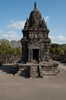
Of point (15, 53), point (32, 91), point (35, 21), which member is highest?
point (35, 21)

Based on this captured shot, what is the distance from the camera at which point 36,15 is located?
27844 mm

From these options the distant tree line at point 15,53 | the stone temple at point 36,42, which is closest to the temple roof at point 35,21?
the stone temple at point 36,42

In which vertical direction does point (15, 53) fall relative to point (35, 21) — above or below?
below

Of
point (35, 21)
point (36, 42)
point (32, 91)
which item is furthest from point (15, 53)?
point (32, 91)

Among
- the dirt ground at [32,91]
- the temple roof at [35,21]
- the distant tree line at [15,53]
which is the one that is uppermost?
the temple roof at [35,21]

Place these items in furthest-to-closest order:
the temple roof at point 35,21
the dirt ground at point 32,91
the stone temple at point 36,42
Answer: the temple roof at point 35,21, the stone temple at point 36,42, the dirt ground at point 32,91

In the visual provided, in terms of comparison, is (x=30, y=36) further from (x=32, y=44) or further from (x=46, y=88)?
(x=46, y=88)

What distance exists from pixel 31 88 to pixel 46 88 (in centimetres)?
137

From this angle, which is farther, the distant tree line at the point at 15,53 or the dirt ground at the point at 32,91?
the distant tree line at the point at 15,53

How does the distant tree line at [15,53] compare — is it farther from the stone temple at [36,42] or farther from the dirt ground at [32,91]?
the dirt ground at [32,91]

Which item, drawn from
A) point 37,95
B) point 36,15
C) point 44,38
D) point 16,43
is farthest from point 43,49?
point 16,43

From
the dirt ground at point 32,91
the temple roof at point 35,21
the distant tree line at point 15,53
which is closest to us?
the dirt ground at point 32,91

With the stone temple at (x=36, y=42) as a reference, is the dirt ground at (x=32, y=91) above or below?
below

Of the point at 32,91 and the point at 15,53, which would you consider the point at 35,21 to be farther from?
the point at 15,53
